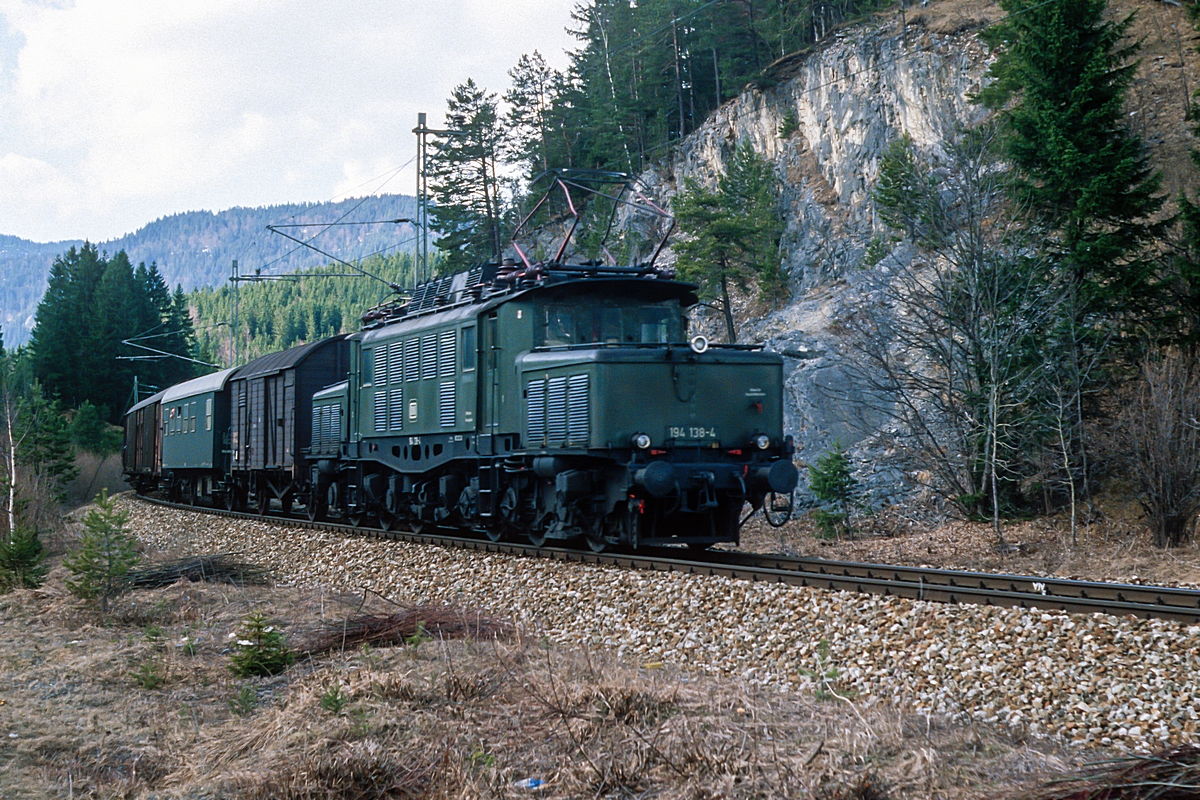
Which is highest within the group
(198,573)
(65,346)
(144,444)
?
(65,346)

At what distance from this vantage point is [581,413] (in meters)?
12.4

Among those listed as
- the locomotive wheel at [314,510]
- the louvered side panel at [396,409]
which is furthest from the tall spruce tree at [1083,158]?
the locomotive wheel at [314,510]

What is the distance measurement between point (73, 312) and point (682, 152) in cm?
4261

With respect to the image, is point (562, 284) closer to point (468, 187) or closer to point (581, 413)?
point (581, 413)

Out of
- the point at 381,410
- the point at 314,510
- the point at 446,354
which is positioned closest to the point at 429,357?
the point at 446,354

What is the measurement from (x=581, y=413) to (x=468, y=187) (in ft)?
151

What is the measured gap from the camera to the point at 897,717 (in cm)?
606

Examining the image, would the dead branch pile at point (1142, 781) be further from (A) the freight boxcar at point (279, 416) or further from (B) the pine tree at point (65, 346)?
(B) the pine tree at point (65, 346)

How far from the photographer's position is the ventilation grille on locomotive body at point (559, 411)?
40.7 ft

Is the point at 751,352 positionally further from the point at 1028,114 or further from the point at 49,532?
the point at 49,532

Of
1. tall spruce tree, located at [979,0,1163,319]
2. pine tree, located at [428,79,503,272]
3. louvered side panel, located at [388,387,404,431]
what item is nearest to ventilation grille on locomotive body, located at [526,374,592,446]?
louvered side panel, located at [388,387,404,431]

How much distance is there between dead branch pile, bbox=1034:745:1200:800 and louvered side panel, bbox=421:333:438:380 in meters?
12.7

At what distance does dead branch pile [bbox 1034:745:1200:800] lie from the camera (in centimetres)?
391

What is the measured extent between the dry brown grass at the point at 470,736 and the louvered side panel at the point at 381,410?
9.25m
